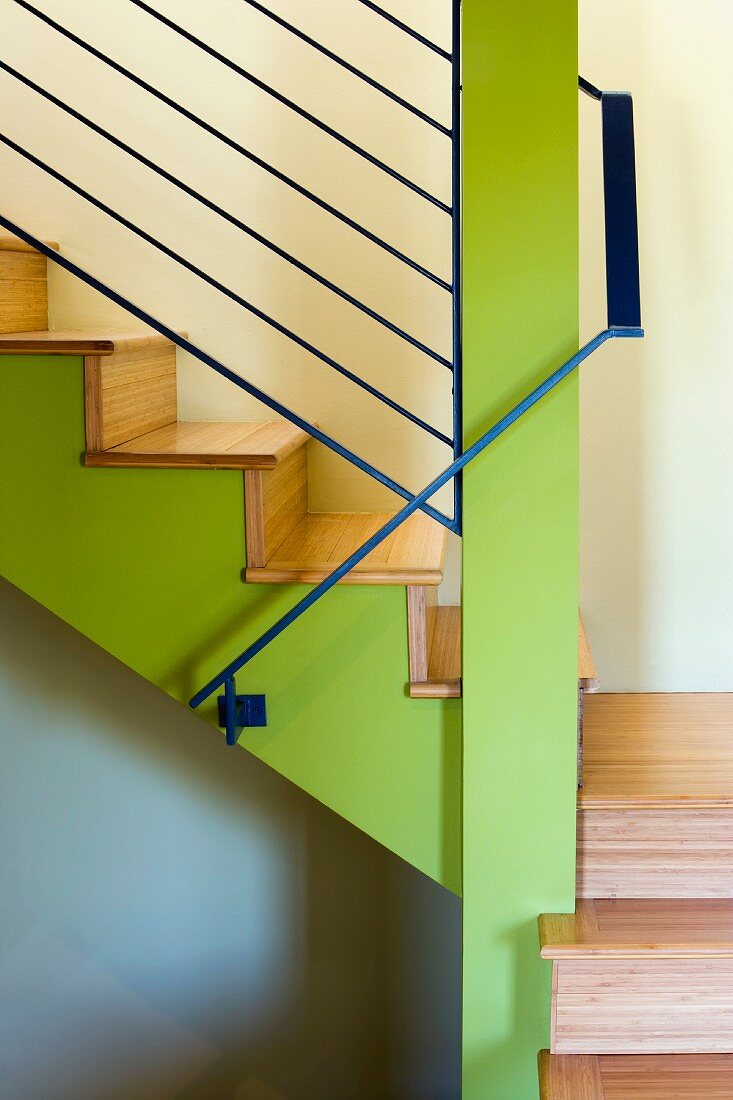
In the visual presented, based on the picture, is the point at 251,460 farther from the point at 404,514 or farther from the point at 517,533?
the point at 517,533

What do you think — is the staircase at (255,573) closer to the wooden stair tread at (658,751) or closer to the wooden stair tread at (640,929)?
the wooden stair tread at (640,929)

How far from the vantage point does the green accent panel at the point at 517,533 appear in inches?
73.3

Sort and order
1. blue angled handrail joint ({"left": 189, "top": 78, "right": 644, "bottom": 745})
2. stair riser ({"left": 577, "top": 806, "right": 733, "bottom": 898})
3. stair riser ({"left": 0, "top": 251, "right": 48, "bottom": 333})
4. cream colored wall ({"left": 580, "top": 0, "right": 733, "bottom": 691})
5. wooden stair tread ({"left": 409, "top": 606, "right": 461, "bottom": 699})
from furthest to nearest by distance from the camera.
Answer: cream colored wall ({"left": 580, "top": 0, "right": 733, "bottom": 691})
stair riser ({"left": 0, "top": 251, "right": 48, "bottom": 333})
stair riser ({"left": 577, "top": 806, "right": 733, "bottom": 898})
wooden stair tread ({"left": 409, "top": 606, "right": 461, "bottom": 699})
blue angled handrail joint ({"left": 189, "top": 78, "right": 644, "bottom": 745})

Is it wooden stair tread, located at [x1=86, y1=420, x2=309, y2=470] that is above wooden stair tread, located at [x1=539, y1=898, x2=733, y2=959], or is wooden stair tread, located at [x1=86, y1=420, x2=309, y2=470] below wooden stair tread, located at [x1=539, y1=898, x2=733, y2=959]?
above

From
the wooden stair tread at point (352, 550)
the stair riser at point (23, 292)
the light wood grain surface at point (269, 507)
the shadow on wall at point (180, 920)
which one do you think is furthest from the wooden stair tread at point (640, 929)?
the stair riser at point (23, 292)

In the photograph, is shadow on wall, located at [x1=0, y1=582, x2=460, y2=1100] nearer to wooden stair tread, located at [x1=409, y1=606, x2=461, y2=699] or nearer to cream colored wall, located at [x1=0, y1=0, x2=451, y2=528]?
wooden stair tread, located at [x1=409, y1=606, x2=461, y2=699]

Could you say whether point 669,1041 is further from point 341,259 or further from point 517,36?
point 341,259

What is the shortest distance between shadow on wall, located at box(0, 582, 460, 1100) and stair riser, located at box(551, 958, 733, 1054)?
1.24 metres

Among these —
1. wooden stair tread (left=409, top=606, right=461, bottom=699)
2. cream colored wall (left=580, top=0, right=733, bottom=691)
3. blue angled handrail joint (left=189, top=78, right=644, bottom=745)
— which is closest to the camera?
blue angled handrail joint (left=189, top=78, right=644, bottom=745)

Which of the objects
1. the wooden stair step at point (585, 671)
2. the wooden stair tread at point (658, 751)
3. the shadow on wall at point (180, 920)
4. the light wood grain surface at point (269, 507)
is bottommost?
the shadow on wall at point (180, 920)

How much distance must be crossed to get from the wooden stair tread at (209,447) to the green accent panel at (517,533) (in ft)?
1.36

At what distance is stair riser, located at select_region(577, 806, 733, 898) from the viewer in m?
2.10

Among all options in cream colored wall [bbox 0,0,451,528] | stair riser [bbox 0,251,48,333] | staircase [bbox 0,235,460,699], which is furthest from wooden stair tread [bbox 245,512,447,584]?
stair riser [bbox 0,251,48,333]

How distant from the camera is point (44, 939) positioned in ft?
10.5
